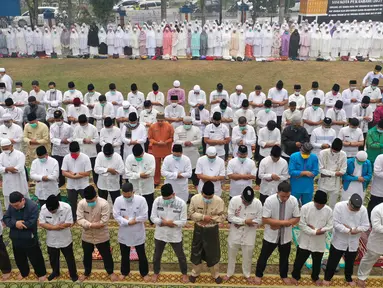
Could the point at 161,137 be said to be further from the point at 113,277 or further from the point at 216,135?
the point at 113,277

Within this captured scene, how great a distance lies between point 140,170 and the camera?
24.7 ft

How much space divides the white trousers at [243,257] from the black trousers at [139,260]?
4.24 ft

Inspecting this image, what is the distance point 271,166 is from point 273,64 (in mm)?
13026

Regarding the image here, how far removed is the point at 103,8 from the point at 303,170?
21251 millimetres

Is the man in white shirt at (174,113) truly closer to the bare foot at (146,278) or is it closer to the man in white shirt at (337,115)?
the man in white shirt at (337,115)

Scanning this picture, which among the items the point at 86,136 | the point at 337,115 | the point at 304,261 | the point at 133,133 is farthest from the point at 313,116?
the point at 86,136

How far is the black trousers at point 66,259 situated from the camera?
625 centimetres

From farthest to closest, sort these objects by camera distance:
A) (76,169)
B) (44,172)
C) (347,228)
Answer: (76,169), (44,172), (347,228)

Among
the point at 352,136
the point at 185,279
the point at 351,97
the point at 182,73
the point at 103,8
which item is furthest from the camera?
the point at 103,8

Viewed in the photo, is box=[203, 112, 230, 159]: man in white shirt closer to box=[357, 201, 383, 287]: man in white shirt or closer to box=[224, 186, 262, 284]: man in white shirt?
box=[224, 186, 262, 284]: man in white shirt

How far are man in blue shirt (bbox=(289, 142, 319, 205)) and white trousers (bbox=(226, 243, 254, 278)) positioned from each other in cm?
174

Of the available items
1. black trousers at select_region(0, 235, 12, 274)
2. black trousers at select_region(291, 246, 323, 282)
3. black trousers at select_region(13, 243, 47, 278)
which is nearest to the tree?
black trousers at select_region(0, 235, 12, 274)

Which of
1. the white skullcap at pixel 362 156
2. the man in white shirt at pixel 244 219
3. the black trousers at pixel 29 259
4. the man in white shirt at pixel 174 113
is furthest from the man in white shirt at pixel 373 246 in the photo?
the man in white shirt at pixel 174 113

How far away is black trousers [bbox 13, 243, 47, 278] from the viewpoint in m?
6.26
